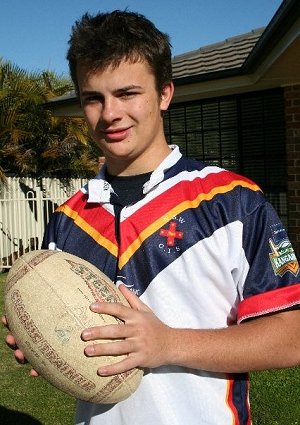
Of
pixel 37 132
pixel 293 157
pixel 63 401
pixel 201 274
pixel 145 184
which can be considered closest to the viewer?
pixel 201 274

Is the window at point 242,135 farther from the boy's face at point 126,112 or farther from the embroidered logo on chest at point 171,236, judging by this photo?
the embroidered logo on chest at point 171,236

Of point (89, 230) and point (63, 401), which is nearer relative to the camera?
point (89, 230)

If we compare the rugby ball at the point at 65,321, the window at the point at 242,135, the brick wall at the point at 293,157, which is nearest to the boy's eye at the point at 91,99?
the rugby ball at the point at 65,321

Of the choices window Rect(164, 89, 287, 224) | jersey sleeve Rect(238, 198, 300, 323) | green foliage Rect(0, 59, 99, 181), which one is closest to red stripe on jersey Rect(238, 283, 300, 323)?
jersey sleeve Rect(238, 198, 300, 323)

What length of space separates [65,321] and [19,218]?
12146 mm

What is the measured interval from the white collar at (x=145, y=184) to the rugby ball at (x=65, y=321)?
315 millimetres

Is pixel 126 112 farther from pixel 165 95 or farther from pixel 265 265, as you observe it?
pixel 265 265

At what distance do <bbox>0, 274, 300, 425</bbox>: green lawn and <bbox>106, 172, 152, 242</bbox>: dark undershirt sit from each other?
2984 millimetres

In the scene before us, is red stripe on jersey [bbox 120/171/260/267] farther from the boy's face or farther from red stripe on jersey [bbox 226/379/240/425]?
red stripe on jersey [bbox 226/379/240/425]

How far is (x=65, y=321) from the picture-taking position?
1.86m

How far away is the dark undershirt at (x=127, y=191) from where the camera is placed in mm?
2250

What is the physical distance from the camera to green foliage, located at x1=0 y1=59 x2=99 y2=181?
16.2 m

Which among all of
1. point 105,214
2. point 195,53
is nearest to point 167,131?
point 195,53

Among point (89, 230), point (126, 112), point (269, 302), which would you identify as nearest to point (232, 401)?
point (269, 302)
